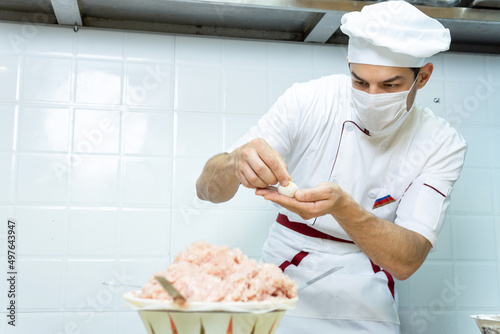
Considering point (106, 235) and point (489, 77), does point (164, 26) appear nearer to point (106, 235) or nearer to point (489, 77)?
point (106, 235)

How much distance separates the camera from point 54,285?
1.88 metres

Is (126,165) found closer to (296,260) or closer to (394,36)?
(296,260)

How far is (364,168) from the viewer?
1561mm

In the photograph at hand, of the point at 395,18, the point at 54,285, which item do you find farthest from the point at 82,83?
the point at 395,18

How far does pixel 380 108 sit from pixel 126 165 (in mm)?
1047

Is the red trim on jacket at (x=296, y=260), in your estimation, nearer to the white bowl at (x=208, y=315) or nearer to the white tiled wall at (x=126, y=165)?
the white tiled wall at (x=126, y=165)

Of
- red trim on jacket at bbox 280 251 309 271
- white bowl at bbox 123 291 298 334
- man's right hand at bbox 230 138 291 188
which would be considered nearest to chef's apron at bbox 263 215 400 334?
red trim on jacket at bbox 280 251 309 271

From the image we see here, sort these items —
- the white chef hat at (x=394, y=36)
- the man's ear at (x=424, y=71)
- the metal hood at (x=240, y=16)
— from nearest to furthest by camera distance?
1. the white chef hat at (x=394, y=36)
2. the man's ear at (x=424, y=71)
3. the metal hood at (x=240, y=16)

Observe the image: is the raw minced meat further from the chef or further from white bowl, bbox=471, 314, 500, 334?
white bowl, bbox=471, 314, 500, 334

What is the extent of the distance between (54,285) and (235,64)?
1131 millimetres

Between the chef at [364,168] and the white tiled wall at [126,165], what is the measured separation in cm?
49

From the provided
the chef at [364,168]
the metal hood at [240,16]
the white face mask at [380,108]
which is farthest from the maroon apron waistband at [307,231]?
the metal hood at [240,16]

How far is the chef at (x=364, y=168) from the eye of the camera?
1.36m

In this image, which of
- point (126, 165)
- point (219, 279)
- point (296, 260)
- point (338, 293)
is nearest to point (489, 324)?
point (338, 293)
